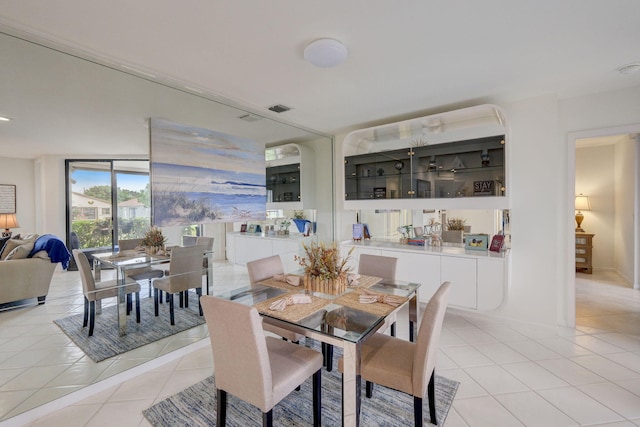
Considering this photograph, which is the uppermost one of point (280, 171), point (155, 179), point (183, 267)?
point (280, 171)

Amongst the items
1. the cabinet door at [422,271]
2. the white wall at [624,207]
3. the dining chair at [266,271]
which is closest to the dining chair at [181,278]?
the dining chair at [266,271]

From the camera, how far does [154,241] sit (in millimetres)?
2697

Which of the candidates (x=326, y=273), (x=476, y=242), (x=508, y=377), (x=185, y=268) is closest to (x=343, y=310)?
(x=326, y=273)

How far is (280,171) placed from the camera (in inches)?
156

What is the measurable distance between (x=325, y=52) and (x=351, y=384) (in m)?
2.16

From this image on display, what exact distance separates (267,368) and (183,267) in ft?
6.27

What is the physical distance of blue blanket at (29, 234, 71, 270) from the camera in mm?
2354

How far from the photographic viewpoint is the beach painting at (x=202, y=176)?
269 centimetres

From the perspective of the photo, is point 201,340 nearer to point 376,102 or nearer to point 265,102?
point 265,102

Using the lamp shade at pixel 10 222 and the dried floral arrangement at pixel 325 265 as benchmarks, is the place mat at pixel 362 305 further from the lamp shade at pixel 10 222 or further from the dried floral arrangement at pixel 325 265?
the lamp shade at pixel 10 222

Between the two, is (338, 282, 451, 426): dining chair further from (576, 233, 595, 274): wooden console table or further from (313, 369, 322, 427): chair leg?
(576, 233, 595, 274): wooden console table

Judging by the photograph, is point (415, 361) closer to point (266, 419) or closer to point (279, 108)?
point (266, 419)

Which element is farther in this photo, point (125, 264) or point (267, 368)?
point (125, 264)

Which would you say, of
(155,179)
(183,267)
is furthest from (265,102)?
(183,267)
